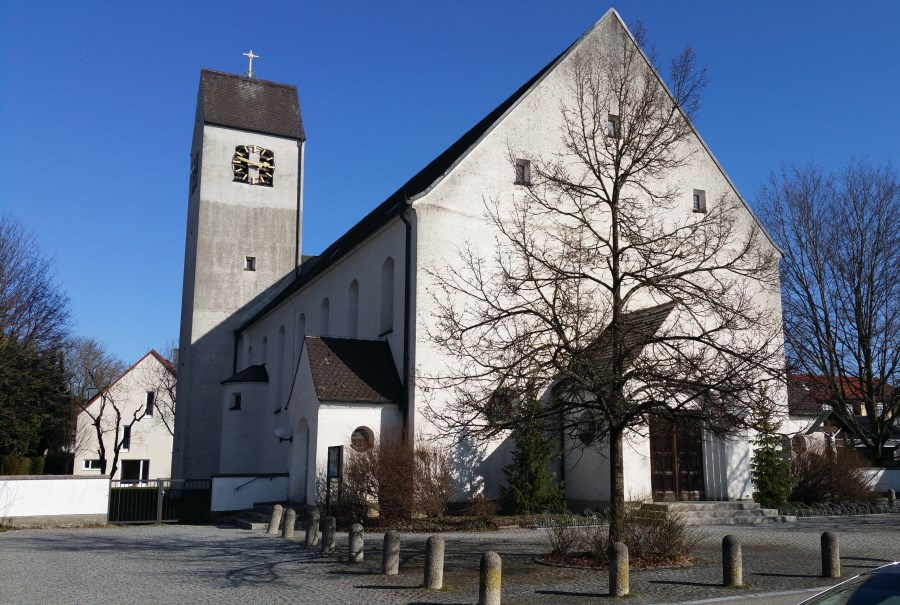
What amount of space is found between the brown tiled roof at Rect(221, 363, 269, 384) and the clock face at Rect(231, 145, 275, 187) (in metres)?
9.75

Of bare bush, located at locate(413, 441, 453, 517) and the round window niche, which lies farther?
the round window niche

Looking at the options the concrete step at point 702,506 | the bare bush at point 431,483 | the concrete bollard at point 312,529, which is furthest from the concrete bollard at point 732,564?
the bare bush at point 431,483

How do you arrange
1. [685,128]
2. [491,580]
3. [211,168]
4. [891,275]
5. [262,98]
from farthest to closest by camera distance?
1. [262,98]
2. [211,168]
3. [891,275]
4. [685,128]
5. [491,580]

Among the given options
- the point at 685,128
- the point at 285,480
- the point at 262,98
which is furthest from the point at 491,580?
the point at 262,98

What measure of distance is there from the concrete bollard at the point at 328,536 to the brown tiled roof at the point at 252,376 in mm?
18335

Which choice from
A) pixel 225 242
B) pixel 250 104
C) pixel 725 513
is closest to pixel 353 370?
pixel 725 513

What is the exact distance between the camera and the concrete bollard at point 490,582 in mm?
8914

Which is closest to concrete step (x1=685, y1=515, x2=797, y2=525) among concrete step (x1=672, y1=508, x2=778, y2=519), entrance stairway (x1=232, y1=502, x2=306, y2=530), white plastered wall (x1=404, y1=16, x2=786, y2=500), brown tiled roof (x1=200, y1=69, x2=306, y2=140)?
concrete step (x1=672, y1=508, x2=778, y2=519)

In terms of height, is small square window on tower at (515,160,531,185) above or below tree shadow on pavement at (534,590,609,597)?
above

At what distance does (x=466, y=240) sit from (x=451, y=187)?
4.92ft

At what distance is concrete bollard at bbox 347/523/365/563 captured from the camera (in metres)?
12.5

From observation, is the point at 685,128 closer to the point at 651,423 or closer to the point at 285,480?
the point at 651,423

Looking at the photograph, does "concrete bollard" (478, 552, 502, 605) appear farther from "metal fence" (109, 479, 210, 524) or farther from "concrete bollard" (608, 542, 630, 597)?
"metal fence" (109, 479, 210, 524)

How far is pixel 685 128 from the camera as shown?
13.6 m
